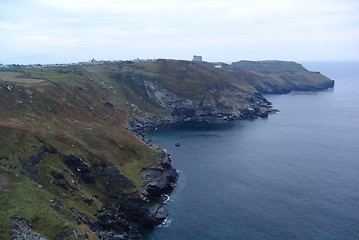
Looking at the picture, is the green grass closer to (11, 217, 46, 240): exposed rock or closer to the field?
(11, 217, 46, 240): exposed rock

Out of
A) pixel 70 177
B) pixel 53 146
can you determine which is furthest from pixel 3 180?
pixel 53 146

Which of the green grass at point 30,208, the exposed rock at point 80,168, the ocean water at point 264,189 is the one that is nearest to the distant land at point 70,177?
the green grass at point 30,208

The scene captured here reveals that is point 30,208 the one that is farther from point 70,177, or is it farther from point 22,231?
point 70,177

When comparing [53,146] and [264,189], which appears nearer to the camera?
[53,146]

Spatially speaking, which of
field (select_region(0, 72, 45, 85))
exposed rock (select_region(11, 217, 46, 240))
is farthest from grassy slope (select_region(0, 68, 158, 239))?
field (select_region(0, 72, 45, 85))

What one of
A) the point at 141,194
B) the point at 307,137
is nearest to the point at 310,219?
the point at 141,194

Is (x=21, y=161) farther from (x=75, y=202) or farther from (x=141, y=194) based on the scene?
(x=141, y=194)

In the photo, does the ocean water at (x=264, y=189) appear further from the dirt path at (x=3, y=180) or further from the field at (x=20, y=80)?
the field at (x=20, y=80)

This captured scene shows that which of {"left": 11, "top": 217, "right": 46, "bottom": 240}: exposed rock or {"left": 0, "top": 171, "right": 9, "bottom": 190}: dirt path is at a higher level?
{"left": 0, "top": 171, "right": 9, "bottom": 190}: dirt path
